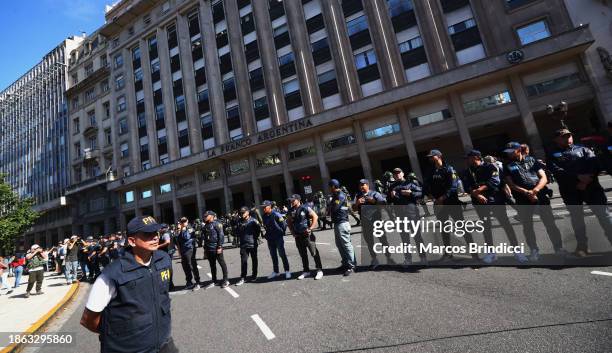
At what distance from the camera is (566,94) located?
1842cm

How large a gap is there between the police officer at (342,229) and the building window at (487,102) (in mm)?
18836

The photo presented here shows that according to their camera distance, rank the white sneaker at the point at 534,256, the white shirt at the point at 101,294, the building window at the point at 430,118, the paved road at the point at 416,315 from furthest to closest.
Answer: the building window at the point at 430,118 → the white sneaker at the point at 534,256 → the paved road at the point at 416,315 → the white shirt at the point at 101,294

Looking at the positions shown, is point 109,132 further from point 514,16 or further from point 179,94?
point 514,16

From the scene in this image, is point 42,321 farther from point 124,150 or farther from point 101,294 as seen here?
point 124,150

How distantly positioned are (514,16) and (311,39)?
15.8 metres

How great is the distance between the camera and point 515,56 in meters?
18.5

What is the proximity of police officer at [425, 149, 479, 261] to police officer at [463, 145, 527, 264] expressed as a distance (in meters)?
0.30

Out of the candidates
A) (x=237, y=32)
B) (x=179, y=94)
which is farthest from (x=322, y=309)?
(x=179, y=94)

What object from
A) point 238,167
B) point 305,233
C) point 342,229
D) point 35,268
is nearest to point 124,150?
point 238,167

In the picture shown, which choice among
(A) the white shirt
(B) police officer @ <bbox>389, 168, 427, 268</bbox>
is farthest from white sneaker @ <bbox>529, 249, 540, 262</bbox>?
(A) the white shirt

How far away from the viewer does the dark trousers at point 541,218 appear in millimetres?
4707

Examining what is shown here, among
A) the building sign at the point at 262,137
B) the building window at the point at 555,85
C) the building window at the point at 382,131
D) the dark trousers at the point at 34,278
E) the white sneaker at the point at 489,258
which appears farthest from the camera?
the building sign at the point at 262,137

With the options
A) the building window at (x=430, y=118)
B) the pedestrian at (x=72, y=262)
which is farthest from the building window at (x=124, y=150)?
the building window at (x=430, y=118)

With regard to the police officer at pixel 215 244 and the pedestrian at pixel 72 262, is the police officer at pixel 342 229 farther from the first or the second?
the pedestrian at pixel 72 262
